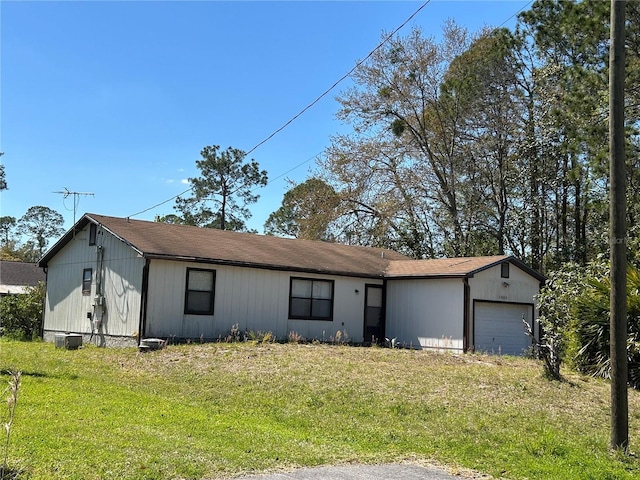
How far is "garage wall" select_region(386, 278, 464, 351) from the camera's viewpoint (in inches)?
772

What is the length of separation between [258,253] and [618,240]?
46.7 feet

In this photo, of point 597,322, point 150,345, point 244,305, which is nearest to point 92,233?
point 244,305

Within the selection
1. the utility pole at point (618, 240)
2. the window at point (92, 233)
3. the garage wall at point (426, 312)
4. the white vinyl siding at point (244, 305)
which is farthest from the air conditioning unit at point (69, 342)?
the utility pole at point (618, 240)

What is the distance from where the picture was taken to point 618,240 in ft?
25.6

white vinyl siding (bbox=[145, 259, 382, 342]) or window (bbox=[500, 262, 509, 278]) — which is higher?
window (bbox=[500, 262, 509, 278])

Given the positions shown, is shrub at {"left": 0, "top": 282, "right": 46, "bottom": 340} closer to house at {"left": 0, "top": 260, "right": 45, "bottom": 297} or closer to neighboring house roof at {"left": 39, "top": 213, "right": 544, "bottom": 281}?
neighboring house roof at {"left": 39, "top": 213, "right": 544, "bottom": 281}

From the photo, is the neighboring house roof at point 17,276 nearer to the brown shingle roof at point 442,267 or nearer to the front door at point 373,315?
the front door at point 373,315

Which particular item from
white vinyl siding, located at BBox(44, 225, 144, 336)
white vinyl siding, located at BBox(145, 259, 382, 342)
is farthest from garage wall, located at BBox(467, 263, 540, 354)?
white vinyl siding, located at BBox(44, 225, 144, 336)

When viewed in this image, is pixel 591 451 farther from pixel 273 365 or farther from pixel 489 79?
pixel 489 79

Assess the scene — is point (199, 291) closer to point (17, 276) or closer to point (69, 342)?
point (69, 342)

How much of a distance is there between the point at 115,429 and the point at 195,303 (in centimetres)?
1119

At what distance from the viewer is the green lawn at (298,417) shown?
6594 mm

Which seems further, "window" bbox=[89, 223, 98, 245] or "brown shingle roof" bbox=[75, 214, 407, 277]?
"window" bbox=[89, 223, 98, 245]

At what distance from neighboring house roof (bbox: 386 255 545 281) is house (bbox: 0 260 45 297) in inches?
976
